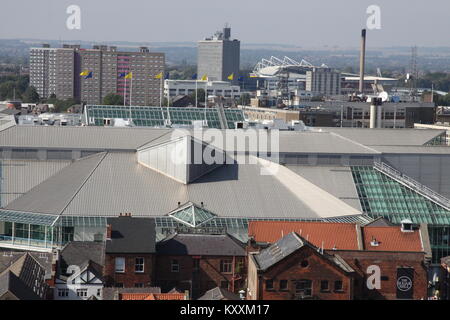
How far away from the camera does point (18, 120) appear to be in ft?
303

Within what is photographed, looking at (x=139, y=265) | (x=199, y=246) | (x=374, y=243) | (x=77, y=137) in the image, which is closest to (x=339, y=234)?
(x=374, y=243)

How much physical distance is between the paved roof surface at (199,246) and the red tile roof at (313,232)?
2.16 metres

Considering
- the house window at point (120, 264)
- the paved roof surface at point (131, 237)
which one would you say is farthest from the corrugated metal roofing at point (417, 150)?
the house window at point (120, 264)

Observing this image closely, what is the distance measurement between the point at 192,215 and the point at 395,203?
616 inches

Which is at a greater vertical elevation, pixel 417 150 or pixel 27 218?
pixel 417 150

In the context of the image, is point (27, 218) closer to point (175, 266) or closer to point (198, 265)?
point (175, 266)

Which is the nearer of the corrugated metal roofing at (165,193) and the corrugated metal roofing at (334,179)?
the corrugated metal roofing at (165,193)

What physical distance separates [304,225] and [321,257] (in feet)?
40.9

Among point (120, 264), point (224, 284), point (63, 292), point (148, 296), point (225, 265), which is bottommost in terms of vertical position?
point (224, 284)

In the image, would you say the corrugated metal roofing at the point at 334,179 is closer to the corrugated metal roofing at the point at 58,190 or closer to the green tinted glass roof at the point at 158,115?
the corrugated metal roofing at the point at 58,190

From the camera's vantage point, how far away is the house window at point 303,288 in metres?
49.1

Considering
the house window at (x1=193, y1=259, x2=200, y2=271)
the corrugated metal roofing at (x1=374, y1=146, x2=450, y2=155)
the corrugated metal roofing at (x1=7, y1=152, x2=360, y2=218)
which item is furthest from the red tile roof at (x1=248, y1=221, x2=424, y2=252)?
the corrugated metal roofing at (x1=374, y1=146, x2=450, y2=155)

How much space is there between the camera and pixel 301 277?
161 ft
